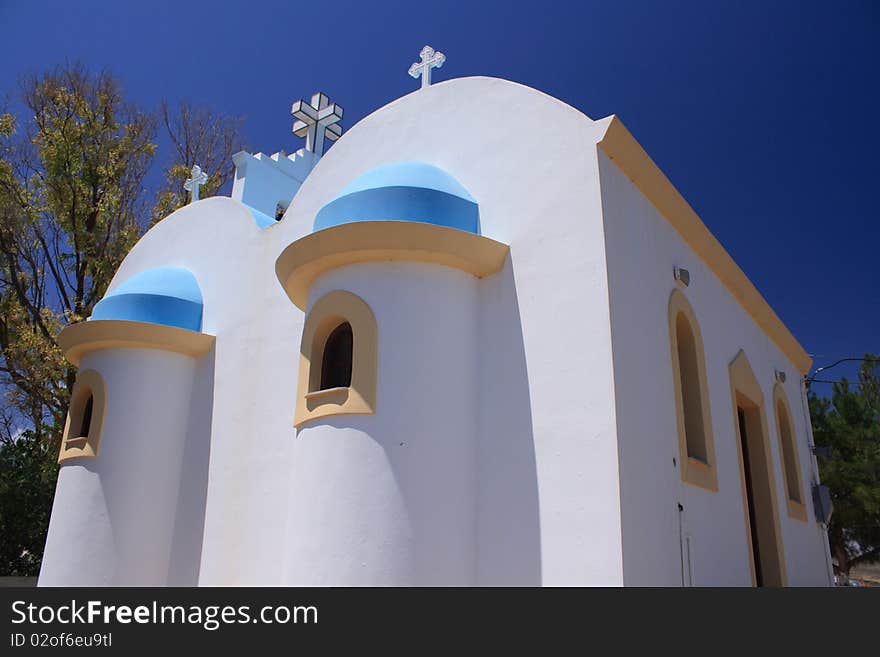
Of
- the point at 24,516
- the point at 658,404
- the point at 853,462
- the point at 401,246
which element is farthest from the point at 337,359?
the point at 853,462

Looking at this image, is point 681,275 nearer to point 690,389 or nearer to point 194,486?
point 690,389

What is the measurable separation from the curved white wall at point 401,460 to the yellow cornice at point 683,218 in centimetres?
185

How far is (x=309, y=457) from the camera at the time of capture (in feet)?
19.7

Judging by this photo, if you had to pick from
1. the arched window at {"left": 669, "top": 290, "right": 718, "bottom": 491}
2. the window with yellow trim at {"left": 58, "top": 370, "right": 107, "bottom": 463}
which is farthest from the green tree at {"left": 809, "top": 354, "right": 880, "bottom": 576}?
the window with yellow trim at {"left": 58, "top": 370, "right": 107, "bottom": 463}

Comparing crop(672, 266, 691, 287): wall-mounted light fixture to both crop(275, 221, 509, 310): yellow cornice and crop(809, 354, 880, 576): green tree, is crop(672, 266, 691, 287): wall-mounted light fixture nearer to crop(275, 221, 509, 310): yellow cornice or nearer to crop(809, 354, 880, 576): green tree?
crop(275, 221, 509, 310): yellow cornice

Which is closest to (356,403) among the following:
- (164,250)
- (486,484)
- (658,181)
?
(486,484)

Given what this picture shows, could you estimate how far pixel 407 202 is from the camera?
6.45 meters

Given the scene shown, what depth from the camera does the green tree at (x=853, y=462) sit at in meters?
17.8

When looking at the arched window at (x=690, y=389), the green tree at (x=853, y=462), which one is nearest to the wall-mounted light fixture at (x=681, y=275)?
the arched window at (x=690, y=389)

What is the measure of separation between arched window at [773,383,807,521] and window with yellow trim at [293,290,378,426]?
7026 mm

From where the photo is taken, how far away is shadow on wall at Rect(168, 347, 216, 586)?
7.87 metres
